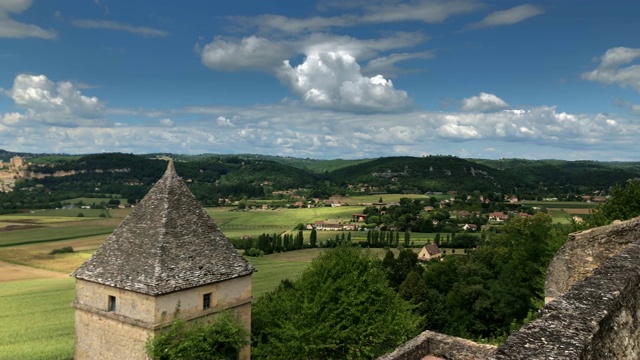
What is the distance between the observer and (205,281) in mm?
18391

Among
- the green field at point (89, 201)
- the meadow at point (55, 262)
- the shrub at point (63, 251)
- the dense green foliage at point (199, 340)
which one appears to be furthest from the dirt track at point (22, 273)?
the green field at point (89, 201)

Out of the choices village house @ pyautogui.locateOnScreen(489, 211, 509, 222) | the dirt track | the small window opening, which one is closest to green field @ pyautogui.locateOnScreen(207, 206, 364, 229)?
village house @ pyautogui.locateOnScreen(489, 211, 509, 222)

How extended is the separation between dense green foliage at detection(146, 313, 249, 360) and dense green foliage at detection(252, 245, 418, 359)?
4.07 metres

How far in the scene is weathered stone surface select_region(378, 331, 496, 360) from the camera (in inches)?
582

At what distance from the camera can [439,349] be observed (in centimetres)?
1590

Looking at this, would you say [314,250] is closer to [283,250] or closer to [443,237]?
[283,250]

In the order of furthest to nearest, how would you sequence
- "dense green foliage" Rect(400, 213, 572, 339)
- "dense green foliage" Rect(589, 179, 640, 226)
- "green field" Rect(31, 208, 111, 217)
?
1. "green field" Rect(31, 208, 111, 217)
2. "dense green foliage" Rect(400, 213, 572, 339)
3. "dense green foliage" Rect(589, 179, 640, 226)

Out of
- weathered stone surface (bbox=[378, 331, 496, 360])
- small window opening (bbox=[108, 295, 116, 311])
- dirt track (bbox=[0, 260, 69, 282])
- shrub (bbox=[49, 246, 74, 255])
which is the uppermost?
small window opening (bbox=[108, 295, 116, 311])

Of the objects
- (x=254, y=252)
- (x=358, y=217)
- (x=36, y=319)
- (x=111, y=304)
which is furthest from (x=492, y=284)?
(x=358, y=217)

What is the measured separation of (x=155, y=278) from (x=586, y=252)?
15167 millimetres

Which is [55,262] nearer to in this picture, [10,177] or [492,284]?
[492,284]

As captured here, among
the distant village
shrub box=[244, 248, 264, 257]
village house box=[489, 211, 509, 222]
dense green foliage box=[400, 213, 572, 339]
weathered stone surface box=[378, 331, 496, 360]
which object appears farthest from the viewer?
the distant village

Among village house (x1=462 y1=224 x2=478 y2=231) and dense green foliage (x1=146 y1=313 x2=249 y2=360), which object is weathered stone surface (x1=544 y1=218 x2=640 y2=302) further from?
village house (x1=462 y1=224 x2=478 y2=231)

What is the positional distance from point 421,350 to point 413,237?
8564 centimetres
